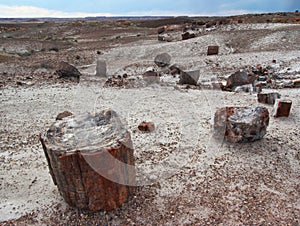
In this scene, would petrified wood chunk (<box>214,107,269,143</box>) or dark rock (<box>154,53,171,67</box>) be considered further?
dark rock (<box>154,53,171,67</box>)

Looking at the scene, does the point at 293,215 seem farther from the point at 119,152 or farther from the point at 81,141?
the point at 81,141

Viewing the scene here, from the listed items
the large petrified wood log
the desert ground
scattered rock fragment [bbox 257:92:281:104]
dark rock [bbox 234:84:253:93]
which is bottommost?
the desert ground

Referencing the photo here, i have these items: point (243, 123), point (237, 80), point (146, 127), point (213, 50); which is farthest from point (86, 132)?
point (213, 50)

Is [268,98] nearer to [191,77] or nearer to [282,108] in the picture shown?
[282,108]

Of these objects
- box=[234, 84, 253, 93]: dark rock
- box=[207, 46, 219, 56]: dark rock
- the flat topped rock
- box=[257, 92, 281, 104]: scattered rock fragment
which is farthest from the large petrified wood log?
box=[207, 46, 219, 56]: dark rock

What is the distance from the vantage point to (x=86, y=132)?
254 centimetres

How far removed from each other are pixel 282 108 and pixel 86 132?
10.6 ft

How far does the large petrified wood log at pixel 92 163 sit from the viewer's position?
2199mm

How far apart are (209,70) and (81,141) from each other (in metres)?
7.16

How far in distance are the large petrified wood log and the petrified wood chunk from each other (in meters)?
1.59

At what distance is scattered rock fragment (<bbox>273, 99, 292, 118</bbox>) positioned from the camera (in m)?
4.20

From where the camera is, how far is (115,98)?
6086 mm

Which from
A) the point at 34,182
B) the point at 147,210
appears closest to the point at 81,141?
the point at 147,210

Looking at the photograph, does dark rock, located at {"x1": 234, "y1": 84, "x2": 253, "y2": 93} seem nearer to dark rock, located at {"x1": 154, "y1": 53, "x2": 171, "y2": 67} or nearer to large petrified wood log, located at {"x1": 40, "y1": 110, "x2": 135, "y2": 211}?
dark rock, located at {"x1": 154, "y1": 53, "x2": 171, "y2": 67}
